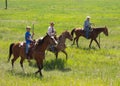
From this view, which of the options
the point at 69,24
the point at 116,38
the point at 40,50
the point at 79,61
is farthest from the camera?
the point at 69,24

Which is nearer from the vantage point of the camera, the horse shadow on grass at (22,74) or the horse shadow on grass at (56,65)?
the horse shadow on grass at (22,74)

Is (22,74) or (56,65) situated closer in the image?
(22,74)

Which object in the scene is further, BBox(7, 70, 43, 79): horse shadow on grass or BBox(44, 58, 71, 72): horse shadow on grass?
BBox(44, 58, 71, 72): horse shadow on grass

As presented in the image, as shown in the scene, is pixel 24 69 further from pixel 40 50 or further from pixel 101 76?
pixel 101 76

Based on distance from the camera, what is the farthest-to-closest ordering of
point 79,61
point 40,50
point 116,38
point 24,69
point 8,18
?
point 8,18 → point 116,38 → point 79,61 → point 24,69 → point 40,50

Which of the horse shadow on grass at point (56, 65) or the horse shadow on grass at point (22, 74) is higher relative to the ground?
the horse shadow on grass at point (22, 74)

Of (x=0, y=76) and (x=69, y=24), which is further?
(x=69, y=24)

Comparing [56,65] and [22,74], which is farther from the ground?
[22,74]

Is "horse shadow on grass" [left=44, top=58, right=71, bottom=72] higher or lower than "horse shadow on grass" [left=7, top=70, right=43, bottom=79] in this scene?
lower

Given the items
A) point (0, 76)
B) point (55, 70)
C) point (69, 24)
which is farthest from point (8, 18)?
point (0, 76)

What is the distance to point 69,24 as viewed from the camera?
47.0m

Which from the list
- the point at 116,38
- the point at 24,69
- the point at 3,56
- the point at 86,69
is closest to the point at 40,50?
the point at 24,69

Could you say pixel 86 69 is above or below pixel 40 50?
below

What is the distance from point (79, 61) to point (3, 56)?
4.67m
